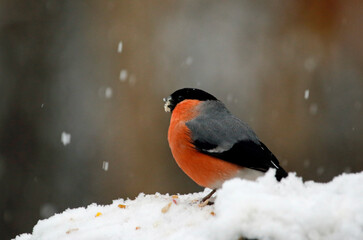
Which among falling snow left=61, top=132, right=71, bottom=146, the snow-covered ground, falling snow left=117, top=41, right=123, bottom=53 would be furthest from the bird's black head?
falling snow left=61, top=132, right=71, bottom=146

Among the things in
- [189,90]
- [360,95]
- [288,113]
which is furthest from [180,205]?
[360,95]

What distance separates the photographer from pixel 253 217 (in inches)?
71.0

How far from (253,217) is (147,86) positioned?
5.64 meters

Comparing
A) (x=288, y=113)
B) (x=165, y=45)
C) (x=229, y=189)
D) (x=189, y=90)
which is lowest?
(x=288, y=113)

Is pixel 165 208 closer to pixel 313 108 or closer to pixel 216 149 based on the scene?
pixel 216 149

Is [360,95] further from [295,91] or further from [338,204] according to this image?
[338,204]

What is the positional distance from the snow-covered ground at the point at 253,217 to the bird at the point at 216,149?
459 millimetres

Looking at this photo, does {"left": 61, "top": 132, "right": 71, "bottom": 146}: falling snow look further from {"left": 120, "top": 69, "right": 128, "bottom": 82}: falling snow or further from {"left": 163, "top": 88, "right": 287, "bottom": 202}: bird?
{"left": 163, "top": 88, "right": 287, "bottom": 202}: bird

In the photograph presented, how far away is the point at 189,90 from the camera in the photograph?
343 centimetres

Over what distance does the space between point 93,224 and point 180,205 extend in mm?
439

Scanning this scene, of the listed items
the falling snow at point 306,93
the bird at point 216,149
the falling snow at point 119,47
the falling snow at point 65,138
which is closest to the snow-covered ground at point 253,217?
the bird at point 216,149

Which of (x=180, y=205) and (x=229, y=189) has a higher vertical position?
(x=229, y=189)

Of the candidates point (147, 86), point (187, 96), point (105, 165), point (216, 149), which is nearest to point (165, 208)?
point (216, 149)

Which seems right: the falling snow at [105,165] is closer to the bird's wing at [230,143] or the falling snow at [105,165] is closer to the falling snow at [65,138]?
the falling snow at [65,138]
